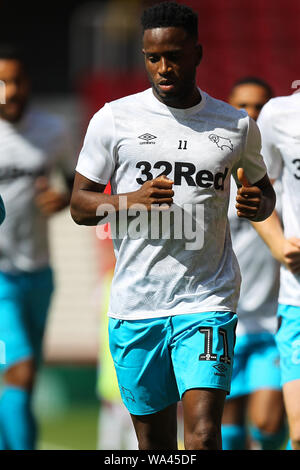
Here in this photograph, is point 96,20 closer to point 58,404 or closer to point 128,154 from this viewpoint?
point 58,404

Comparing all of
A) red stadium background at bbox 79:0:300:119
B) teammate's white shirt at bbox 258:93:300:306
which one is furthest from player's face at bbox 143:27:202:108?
red stadium background at bbox 79:0:300:119

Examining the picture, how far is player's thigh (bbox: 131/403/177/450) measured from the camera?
4137mm

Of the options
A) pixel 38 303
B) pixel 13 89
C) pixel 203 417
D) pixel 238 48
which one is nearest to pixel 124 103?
pixel 203 417

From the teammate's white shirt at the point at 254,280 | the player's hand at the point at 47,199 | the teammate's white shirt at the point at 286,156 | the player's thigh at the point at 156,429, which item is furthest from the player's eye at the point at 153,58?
the player's hand at the point at 47,199

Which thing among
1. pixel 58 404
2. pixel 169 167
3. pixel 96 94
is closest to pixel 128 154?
pixel 169 167

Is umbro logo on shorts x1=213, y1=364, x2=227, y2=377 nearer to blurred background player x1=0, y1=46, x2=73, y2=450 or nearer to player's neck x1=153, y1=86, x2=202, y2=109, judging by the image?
player's neck x1=153, y1=86, x2=202, y2=109

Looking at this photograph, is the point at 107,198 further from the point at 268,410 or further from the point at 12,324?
the point at 12,324

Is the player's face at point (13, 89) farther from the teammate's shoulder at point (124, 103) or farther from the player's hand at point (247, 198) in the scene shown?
the player's hand at point (247, 198)

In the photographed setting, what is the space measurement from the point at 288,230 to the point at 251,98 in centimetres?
116

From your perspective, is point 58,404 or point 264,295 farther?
point 58,404

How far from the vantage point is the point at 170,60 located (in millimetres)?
3965

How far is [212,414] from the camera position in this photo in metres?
3.85

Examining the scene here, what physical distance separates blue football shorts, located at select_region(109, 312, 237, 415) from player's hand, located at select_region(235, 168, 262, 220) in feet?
1.44

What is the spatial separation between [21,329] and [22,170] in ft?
3.31
